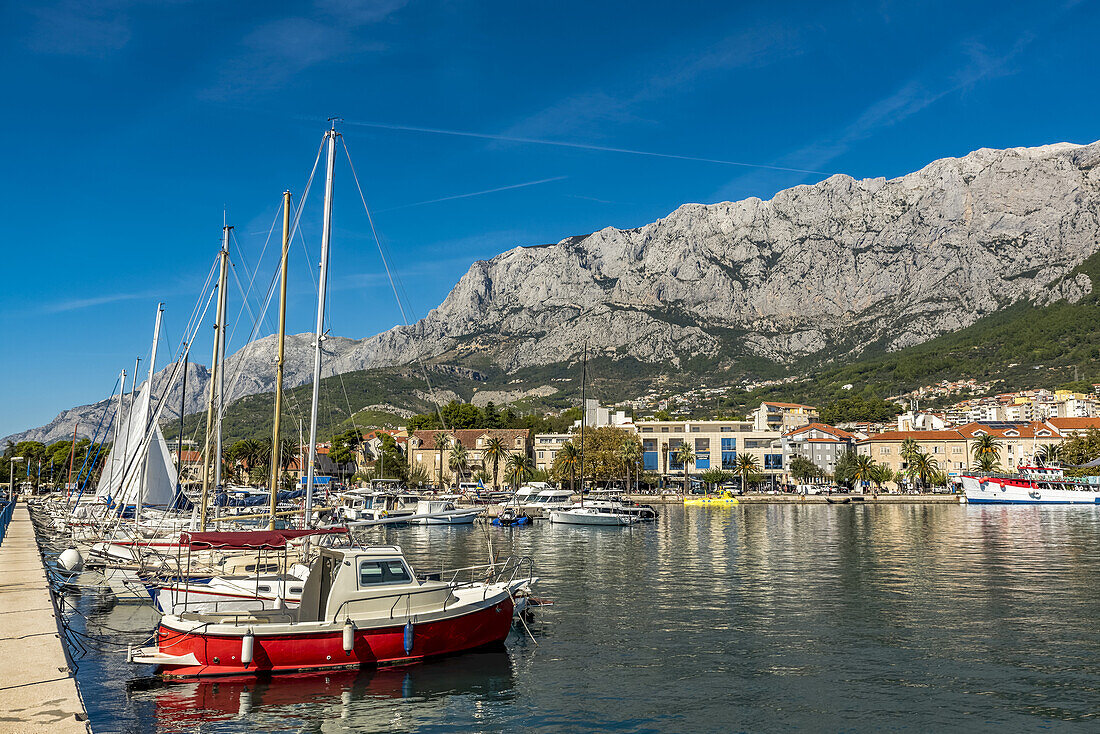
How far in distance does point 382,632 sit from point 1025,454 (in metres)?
176

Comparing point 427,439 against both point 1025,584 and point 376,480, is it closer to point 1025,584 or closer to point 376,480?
point 376,480

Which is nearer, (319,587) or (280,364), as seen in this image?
(319,587)

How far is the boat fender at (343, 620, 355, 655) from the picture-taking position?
21.6m

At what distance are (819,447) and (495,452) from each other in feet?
220

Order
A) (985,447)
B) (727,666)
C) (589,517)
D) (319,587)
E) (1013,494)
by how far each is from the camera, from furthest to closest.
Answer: (985,447) → (1013,494) → (589,517) → (727,666) → (319,587)

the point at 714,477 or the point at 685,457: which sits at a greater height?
the point at 685,457

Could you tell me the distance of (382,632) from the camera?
72.9 feet

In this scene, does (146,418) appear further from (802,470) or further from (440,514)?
(802,470)

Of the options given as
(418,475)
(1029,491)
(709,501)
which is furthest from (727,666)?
(1029,491)

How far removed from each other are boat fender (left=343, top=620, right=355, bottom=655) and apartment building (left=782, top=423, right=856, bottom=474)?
490 ft

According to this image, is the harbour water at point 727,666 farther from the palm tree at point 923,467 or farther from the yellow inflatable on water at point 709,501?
the palm tree at point 923,467

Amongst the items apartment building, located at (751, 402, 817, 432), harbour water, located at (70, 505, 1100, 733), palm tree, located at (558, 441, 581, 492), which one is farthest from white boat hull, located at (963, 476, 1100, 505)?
harbour water, located at (70, 505, 1100, 733)

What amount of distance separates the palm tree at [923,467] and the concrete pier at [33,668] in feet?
478

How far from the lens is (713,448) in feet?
523
